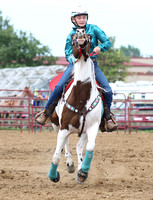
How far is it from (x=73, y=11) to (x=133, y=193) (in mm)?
2674

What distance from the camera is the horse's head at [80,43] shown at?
5.33 metres

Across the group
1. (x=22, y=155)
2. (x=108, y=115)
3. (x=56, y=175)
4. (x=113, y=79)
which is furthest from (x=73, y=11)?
(x=113, y=79)

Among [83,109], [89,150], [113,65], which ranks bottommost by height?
[113,65]

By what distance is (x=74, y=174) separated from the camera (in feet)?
23.9

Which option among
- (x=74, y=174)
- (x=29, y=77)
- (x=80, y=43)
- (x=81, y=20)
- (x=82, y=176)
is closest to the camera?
(x=80, y=43)

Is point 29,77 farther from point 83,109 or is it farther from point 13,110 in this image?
point 83,109

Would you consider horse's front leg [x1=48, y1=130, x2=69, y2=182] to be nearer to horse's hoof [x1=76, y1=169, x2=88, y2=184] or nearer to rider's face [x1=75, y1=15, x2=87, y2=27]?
horse's hoof [x1=76, y1=169, x2=88, y2=184]

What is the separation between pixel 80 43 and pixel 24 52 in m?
34.8

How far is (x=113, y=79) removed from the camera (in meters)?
37.5

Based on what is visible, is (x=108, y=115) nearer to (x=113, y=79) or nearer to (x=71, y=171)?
(x=71, y=171)

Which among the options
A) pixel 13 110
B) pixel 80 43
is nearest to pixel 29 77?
pixel 13 110

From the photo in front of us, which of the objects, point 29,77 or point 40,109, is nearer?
point 40,109

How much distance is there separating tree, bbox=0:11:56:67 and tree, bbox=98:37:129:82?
16.8 feet

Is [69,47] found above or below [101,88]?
above
